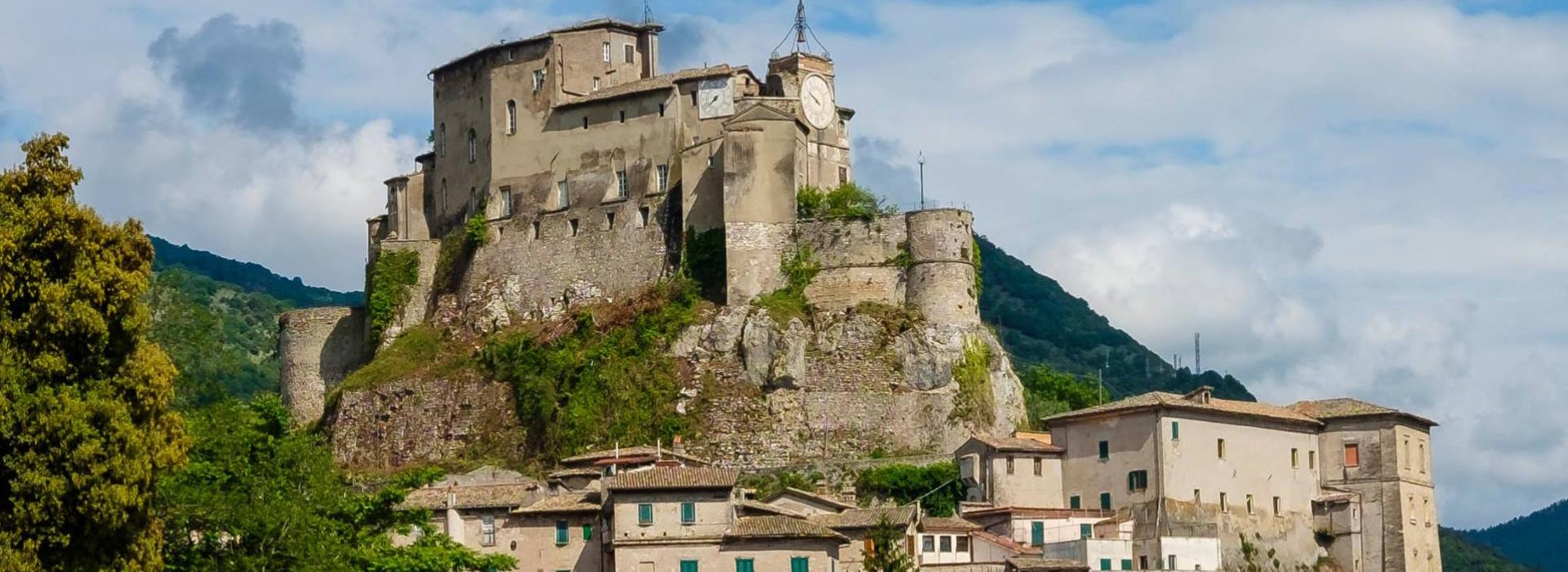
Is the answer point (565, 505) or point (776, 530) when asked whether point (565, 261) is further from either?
point (776, 530)

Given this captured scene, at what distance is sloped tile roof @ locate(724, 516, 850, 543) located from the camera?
268 feet

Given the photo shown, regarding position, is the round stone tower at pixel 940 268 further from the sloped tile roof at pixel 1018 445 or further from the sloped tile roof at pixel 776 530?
A: the sloped tile roof at pixel 776 530

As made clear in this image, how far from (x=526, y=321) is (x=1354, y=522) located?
108 feet

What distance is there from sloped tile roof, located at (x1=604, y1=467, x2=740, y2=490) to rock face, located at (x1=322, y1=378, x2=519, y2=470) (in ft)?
65.4

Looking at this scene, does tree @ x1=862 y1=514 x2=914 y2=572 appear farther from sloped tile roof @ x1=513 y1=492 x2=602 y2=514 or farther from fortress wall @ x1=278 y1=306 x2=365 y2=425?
fortress wall @ x1=278 y1=306 x2=365 y2=425

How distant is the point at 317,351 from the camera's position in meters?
117

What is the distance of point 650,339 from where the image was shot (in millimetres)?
103375

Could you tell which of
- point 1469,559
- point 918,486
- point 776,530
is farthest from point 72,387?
point 1469,559

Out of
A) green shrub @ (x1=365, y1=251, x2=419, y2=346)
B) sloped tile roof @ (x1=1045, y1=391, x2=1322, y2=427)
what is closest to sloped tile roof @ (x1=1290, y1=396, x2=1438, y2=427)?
sloped tile roof @ (x1=1045, y1=391, x2=1322, y2=427)

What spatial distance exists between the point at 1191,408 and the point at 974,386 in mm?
11826

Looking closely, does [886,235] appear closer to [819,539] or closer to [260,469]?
[819,539]

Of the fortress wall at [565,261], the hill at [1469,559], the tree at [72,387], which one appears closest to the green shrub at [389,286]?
the fortress wall at [565,261]

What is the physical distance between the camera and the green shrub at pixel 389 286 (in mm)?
113500

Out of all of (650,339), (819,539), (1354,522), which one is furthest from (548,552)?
(1354,522)
